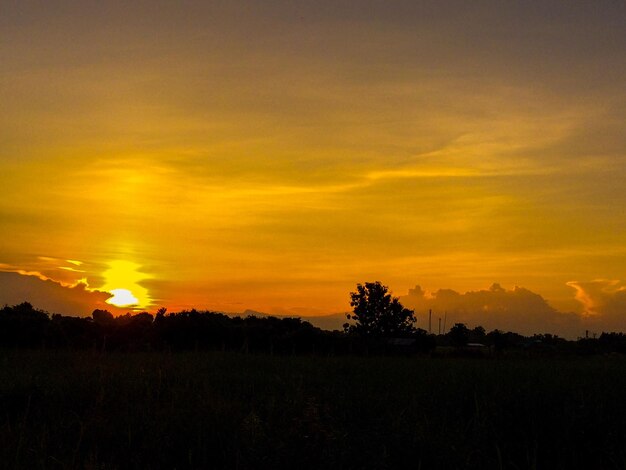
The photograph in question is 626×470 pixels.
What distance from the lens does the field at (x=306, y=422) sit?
7.97 metres

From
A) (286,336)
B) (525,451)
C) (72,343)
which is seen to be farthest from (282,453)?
(286,336)

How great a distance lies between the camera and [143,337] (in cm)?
3434

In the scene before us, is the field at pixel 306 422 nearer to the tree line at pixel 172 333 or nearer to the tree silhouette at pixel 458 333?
the tree line at pixel 172 333

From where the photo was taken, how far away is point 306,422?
326 inches

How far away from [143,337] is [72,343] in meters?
3.30

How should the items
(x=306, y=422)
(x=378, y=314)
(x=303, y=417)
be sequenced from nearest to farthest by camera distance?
(x=306, y=422), (x=303, y=417), (x=378, y=314)

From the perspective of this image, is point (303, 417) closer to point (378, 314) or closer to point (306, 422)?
point (306, 422)

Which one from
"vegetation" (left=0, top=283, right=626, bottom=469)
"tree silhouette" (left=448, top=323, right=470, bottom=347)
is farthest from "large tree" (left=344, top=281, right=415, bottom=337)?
"vegetation" (left=0, top=283, right=626, bottom=469)

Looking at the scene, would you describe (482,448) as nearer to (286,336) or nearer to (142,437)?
(142,437)

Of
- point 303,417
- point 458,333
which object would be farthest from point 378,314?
point 303,417

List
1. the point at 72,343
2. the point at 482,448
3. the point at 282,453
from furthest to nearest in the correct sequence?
the point at 72,343
the point at 482,448
the point at 282,453

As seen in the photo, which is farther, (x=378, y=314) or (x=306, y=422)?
(x=378, y=314)

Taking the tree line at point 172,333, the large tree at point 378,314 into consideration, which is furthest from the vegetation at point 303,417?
the large tree at point 378,314

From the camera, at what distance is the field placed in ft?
26.1
